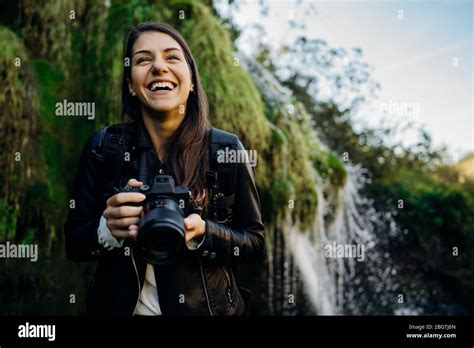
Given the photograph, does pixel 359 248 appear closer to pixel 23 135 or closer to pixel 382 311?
pixel 382 311

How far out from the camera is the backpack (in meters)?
1.81

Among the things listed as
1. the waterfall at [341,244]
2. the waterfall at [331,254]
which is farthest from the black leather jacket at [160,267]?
the waterfall at [341,244]

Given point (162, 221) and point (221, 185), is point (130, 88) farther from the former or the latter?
point (162, 221)

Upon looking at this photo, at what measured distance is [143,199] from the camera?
1.64 metres

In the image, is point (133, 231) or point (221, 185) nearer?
point (133, 231)

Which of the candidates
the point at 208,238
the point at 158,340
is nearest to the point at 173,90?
the point at 208,238

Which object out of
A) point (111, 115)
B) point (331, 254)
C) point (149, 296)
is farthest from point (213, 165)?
point (331, 254)

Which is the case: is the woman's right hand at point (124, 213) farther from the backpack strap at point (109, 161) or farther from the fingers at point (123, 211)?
the backpack strap at point (109, 161)

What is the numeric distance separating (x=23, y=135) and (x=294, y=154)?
1.86m

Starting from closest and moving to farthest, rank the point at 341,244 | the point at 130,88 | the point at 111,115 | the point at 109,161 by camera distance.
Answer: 1. the point at 109,161
2. the point at 130,88
3. the point at 111,115
4. the point at 341,244

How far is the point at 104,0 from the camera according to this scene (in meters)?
3.72

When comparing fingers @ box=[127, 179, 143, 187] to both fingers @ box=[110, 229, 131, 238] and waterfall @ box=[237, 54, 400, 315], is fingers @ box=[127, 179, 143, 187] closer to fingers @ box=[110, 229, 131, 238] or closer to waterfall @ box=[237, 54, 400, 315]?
fingers @ box=[110, 229, 131, 238]

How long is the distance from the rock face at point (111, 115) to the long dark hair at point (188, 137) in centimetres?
138

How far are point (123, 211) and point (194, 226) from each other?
21 centimetres
